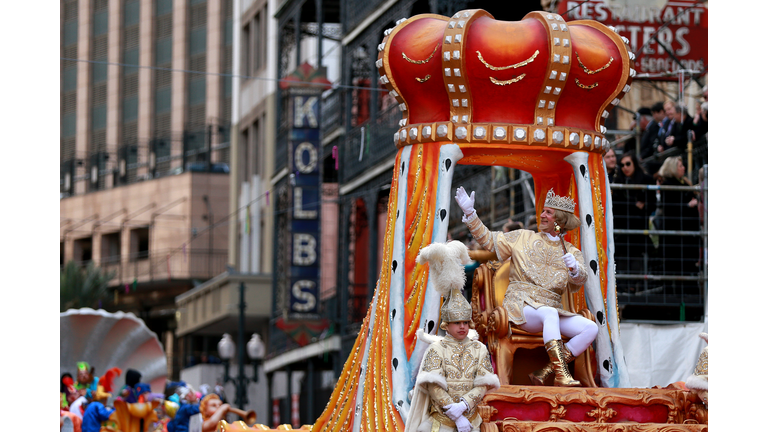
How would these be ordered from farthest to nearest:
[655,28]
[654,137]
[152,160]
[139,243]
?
[139,243] < [152,160] < [655,28] < [654,137]

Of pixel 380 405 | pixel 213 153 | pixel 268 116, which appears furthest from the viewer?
pixel 213 153

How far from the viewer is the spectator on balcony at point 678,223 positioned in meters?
16.3

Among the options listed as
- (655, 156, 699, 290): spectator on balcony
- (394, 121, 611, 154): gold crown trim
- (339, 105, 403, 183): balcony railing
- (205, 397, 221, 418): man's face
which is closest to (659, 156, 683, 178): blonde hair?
(655, 156, 699, 290): spectator on balcony

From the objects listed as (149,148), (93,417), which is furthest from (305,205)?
(149,148)

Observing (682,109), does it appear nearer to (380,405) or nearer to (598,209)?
(598,209)

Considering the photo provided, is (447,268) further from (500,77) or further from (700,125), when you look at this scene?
(700,125)

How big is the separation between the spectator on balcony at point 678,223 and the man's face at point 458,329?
7630 mm

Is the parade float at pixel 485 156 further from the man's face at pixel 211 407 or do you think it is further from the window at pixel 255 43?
the window at pixel 255 43

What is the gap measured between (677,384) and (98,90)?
51193 mm

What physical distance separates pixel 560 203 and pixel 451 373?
2.20 m

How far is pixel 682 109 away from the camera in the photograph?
636 inches

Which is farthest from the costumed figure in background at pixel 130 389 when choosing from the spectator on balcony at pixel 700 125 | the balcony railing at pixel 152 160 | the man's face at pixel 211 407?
the balcony railing at pixel 152 160

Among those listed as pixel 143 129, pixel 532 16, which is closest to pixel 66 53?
pixel 143 129

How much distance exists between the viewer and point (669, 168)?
52.2 feet
